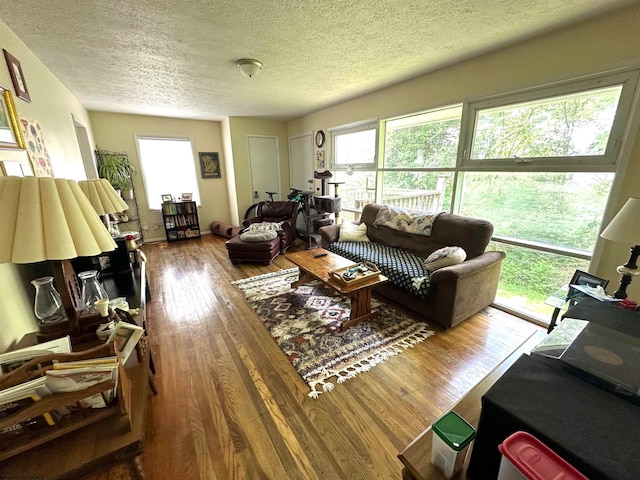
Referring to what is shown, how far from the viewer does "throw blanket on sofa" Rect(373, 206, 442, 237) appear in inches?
116

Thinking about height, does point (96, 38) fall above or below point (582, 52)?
above

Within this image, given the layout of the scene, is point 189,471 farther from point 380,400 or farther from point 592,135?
point 592,135

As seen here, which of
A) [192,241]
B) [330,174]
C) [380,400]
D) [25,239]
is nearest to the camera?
[25,239]

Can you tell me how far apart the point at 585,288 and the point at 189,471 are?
261cm

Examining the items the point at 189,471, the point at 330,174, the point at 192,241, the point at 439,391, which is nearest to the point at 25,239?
the point at 189,471

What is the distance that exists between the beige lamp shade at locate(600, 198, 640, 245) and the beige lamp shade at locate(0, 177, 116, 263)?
269 centimetres

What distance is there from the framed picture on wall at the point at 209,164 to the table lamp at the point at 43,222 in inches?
191

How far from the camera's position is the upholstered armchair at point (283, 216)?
14.3 ft

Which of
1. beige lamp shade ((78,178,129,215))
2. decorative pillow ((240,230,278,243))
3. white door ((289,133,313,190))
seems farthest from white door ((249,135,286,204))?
beige lamp shade ((78,178,129,215))

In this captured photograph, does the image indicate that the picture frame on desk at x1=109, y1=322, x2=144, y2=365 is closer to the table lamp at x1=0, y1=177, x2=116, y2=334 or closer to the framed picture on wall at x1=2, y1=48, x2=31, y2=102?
Answer: the table lamp at x1=0, y1=177, x2=116, y2=334

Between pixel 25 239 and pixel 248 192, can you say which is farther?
pixel 248 192

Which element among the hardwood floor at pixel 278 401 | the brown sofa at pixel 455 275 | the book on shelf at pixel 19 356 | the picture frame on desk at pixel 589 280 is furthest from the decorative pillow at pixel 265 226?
the picture frame on desk at pixel 589 280

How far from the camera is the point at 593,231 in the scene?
2.08m

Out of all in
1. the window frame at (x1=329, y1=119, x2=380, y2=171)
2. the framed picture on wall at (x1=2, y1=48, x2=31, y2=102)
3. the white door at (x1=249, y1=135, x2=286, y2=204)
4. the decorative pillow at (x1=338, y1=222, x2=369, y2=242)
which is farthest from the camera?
the white door at (x1=249, y1=135, x2=286, y2=204)
